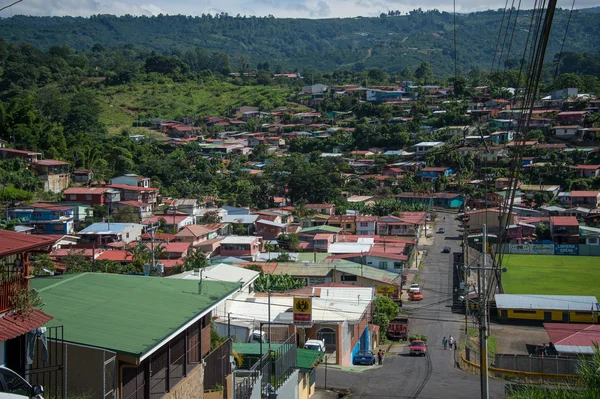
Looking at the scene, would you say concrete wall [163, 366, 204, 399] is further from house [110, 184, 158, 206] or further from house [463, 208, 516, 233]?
house [110, 184, 158, 206]

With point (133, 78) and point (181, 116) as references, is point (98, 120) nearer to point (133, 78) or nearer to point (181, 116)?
point (181, 116)

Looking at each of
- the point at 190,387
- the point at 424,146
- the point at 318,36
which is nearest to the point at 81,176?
the point at 424,146

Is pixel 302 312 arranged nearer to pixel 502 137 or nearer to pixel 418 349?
pixel 418 349

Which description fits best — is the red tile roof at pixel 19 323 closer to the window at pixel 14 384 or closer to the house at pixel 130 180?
the window at pixel 14 384

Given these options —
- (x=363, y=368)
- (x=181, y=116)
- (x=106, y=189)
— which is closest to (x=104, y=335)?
(x=363, y=368)

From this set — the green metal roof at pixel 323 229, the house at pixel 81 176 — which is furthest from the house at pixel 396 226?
the house at pixel 81 176
